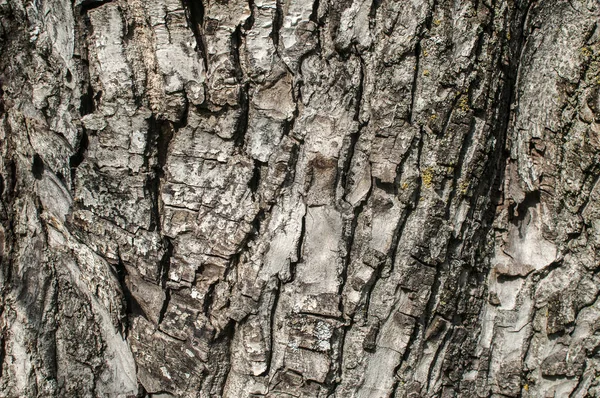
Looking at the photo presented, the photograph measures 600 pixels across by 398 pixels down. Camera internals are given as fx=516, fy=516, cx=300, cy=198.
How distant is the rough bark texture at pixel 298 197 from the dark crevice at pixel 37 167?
0.01 metres

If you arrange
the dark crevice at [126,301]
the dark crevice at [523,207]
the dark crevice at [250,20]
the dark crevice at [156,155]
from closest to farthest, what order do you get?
the dark crevice at [250,20]
the dark crevice at [156,155]
the dark crevice at [126,301]
the dark crevice at [523,207]

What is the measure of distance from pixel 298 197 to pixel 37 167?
97cm

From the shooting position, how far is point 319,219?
67.3 inches

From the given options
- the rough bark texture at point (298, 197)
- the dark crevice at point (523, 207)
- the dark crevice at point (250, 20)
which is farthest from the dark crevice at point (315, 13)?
the dark crevice at point (523, 207)

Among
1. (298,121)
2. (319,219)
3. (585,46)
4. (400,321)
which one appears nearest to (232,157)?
(298,121)

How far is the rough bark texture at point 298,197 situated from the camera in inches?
64.6

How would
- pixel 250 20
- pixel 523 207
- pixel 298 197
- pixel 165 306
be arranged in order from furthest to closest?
pixel 523 207
pixel 165 306
pixel 298 197
pixel 250 20

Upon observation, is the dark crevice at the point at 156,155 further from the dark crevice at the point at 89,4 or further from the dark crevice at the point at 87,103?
the dark crevice at the point at 89,4

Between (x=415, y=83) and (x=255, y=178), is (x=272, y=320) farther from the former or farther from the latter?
(x=415, y=83)

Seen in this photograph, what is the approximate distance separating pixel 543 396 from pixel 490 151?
98cm

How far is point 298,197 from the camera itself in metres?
1.70

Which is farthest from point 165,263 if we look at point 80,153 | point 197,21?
point 197,21

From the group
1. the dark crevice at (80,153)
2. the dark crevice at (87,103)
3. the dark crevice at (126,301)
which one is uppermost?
the dark crevice at (87,103)

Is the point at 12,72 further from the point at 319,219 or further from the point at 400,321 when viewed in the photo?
the point at 400,321
